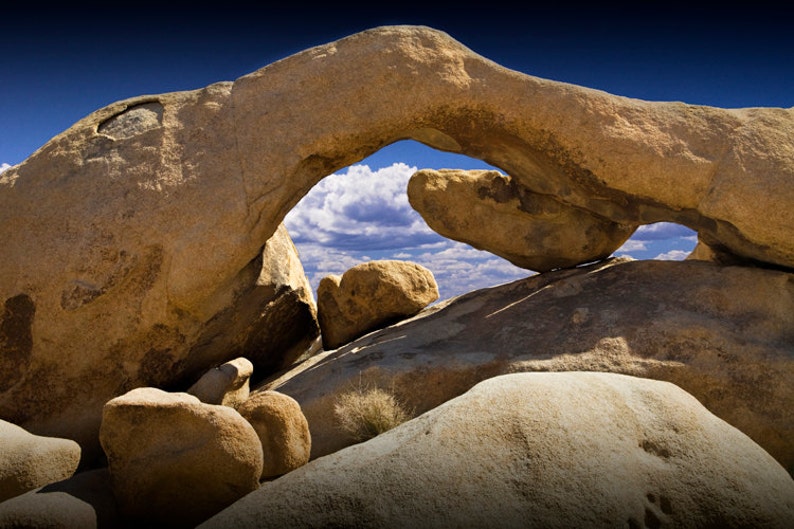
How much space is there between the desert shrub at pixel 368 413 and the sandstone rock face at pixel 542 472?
184cm

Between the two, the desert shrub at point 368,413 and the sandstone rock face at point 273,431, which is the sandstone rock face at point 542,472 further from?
the desert shrub at point 368,413

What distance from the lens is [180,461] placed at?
158 inches

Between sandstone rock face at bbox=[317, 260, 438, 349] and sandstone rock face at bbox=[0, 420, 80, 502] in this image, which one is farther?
sandstone rock face at bbox=[317, 260, 438, 349]

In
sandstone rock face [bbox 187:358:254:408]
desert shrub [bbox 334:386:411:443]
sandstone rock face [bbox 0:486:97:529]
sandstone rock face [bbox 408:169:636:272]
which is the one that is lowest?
desert shrub [bbox 334:386:411:443]

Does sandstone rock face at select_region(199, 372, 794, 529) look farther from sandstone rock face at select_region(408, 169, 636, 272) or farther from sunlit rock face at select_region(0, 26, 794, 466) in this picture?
sandstone rock face at select_region(408, 169, 636, 272)

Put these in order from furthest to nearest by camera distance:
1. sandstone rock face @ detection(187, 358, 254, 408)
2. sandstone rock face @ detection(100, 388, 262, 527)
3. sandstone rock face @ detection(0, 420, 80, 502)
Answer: sandstone rock face @ detection(187, 358, 254, 408), sandstone rock face @ detection(0, 420, 80, 502), sandstone rock face @ detection(100, 388, 262, 527)

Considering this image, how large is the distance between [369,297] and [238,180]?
8.45 feet

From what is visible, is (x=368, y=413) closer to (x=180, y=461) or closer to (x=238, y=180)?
(x=180, y=461)

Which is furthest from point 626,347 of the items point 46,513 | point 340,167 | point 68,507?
point 46,513

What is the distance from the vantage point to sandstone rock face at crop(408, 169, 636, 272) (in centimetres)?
778

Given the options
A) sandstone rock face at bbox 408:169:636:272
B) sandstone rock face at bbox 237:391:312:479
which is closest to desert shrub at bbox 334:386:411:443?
sandstone rock face at bbox 237:391:312:479

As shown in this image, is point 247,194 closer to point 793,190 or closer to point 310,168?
point 310,168

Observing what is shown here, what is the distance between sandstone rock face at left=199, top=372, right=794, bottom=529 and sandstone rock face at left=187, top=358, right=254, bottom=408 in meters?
2.75

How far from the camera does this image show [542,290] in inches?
294
